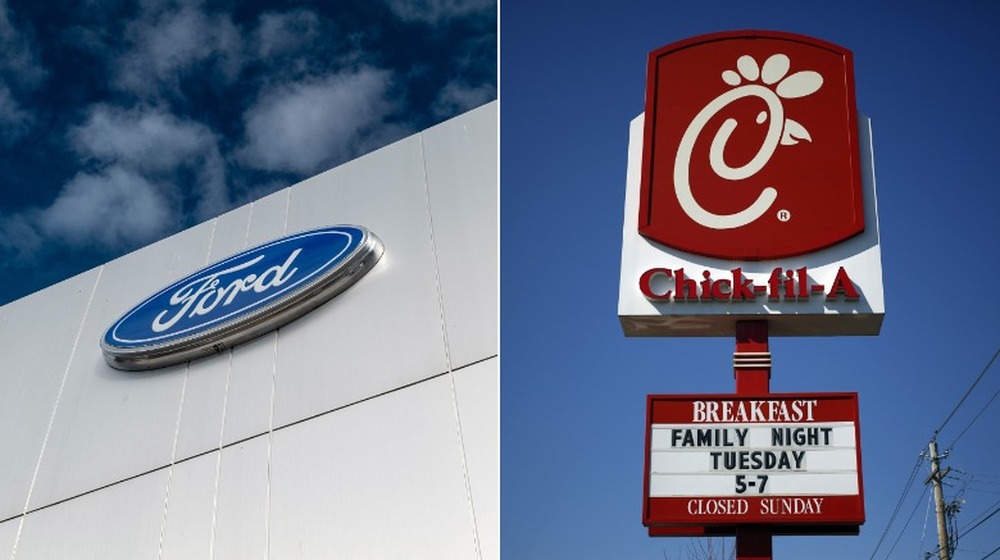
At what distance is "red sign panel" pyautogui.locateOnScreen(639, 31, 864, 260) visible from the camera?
428 inches

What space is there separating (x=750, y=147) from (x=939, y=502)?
19.9 m

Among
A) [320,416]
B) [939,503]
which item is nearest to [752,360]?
[320,416]

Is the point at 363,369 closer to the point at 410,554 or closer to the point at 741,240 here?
the point at 410,554

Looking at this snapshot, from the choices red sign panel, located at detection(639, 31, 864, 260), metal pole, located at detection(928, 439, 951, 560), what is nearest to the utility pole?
metal pole, located at detection(928, 439, 951, 560)

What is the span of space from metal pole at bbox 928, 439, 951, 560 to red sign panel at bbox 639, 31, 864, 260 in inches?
715

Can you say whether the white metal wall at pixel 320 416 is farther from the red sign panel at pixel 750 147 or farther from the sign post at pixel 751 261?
the red sign panel at pixel 750 147

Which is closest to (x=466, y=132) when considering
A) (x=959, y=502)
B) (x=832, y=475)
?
(x=832, y=475)

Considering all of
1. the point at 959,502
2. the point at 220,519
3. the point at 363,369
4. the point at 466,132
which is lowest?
the point at 959,502

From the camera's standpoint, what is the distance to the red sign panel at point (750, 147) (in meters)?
10.9

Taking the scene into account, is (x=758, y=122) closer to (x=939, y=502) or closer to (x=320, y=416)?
(x=320, y=416)

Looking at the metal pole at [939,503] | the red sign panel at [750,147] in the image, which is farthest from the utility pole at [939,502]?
the red sign panel at [750,147]

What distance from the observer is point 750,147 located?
446 inches

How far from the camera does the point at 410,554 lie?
29.6 feet

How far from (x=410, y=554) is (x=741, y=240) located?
4.28 m
